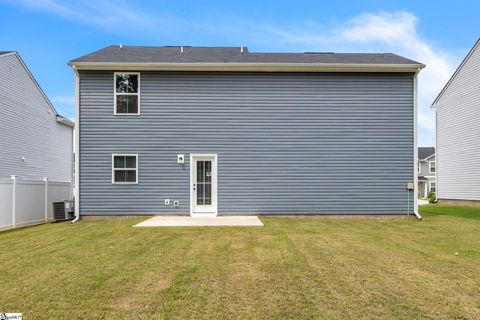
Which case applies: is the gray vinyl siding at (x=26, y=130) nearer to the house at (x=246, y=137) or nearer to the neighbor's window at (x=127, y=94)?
the house at (x=246, y=137)

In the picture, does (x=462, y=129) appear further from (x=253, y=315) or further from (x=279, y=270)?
(x=253, y=315)

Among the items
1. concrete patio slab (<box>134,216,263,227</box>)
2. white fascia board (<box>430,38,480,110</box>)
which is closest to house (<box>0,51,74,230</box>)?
concrete patio slab (<box>134,216,263,227</box>)

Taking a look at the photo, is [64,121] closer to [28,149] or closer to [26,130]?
[26,130]

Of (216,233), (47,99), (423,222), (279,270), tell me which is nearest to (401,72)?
(423,222)

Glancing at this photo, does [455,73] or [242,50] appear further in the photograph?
[455,73]

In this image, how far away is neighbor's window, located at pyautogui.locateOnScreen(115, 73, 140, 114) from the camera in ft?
38.2

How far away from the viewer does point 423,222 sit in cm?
1122

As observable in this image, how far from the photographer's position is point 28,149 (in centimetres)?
1723

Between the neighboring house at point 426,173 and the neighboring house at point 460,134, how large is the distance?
53.2ft

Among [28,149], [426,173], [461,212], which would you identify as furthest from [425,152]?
[28,149]

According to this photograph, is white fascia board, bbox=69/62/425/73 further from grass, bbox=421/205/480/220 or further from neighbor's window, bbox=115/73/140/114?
grass, bbox=421/205/480/220

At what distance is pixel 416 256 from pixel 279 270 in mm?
2791

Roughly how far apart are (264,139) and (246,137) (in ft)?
2.00

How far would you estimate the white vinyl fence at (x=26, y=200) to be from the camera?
405 inches
